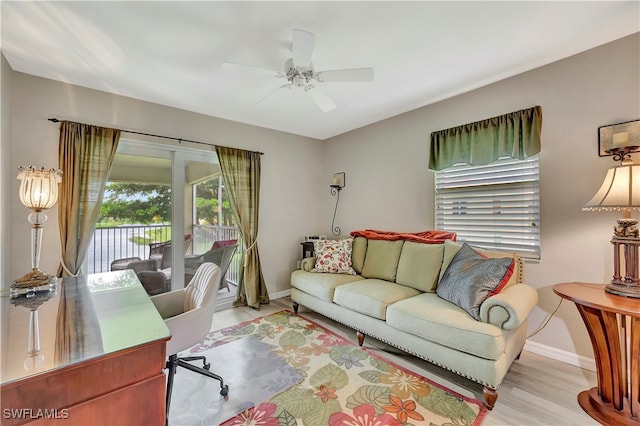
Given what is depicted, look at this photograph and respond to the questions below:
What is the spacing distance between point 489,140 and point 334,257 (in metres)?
2.10

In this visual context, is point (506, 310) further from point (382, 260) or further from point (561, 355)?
point (382, 260)

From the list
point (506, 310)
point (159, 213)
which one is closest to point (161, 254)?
point (159, 213)

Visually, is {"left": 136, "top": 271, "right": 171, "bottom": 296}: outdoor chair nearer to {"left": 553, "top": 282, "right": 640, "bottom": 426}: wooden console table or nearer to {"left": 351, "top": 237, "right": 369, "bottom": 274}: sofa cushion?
{"left": 351, "top": 237, "right": 369, "bottom": 274}: sofa cushion

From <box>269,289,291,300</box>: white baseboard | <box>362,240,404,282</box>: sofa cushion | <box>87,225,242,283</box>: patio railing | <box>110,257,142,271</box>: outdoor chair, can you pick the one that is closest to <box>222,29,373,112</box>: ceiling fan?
<box>362,240,404,282</box>: sofa cushion

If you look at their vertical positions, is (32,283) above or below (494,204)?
below

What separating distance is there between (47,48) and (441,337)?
3662mm

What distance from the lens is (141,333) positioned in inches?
38.1

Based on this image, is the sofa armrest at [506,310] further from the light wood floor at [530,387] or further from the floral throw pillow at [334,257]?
the floral throw pillow at [334,257]

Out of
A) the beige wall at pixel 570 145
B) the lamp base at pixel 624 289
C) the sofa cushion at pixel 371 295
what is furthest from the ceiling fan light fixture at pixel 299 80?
the lamp base at pixel 624 289

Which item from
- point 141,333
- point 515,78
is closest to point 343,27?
point 515,78

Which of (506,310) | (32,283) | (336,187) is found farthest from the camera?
(336,187)

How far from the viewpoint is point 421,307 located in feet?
7.01

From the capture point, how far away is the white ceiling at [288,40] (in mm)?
1651

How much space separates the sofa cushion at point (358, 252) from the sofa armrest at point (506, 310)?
62.6 inches
